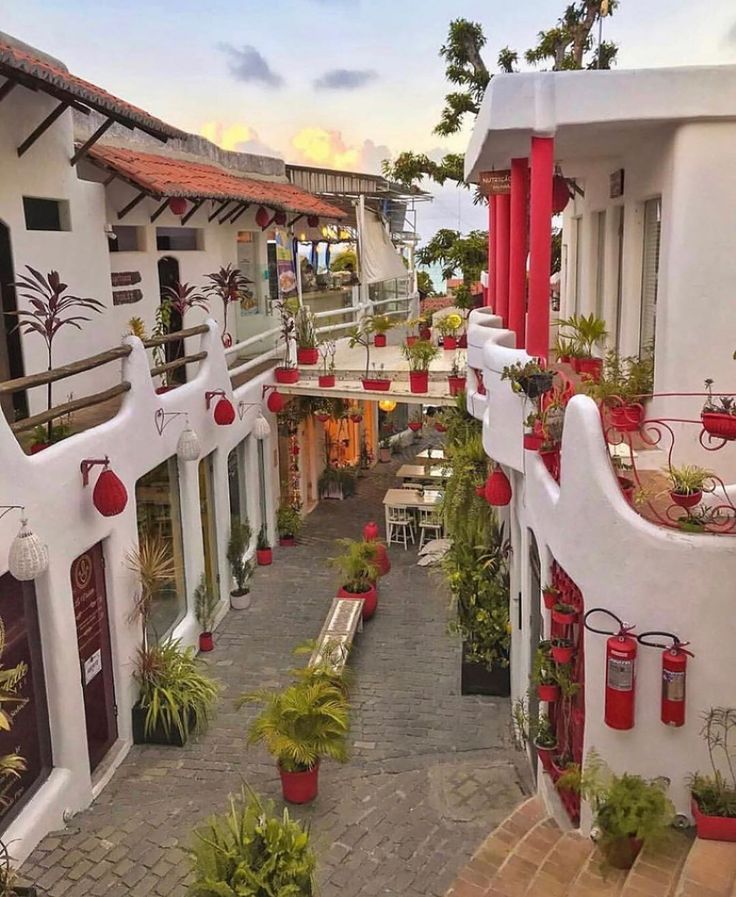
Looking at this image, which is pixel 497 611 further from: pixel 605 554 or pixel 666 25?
pixel 666 25

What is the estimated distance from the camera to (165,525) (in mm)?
12883

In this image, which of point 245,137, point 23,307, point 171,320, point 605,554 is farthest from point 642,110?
point 245,137

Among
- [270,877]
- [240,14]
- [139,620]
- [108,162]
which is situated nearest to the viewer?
[270,877]

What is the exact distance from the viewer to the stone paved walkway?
815cm

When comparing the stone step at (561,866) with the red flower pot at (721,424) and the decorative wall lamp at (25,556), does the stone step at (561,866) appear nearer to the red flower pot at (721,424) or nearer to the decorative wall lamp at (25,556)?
the red flower pot at (721,424)

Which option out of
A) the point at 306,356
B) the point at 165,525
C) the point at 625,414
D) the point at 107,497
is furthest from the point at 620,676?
the point at 306,356

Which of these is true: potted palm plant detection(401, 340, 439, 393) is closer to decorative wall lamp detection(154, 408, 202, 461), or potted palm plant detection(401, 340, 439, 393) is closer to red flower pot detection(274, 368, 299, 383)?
red flower pot detection(274, 368, 299, 383)

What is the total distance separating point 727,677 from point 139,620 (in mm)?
7388

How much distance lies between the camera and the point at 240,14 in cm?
4988

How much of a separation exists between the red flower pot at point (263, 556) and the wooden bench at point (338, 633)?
113 inches

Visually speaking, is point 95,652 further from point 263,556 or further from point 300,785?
point 263,556

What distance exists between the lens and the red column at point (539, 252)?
9.67m

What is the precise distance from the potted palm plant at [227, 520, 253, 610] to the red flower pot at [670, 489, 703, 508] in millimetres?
10274

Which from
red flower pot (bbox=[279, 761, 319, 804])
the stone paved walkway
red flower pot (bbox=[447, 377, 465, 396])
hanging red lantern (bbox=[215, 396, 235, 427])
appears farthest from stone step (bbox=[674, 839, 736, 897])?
red flower pot (bbox=[447, 377, 465, 396])
